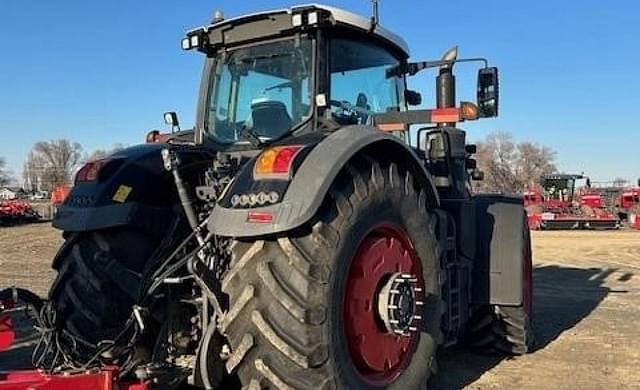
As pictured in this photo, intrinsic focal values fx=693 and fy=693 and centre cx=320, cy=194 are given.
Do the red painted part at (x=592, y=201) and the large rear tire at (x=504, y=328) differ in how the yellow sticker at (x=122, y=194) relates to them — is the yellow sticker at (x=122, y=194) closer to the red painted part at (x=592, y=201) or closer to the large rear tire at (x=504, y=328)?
the large rear tire at (x=504, y=328)

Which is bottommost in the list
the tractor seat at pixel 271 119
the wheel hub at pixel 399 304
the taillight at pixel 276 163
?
the wheel hub at pixel 399 304

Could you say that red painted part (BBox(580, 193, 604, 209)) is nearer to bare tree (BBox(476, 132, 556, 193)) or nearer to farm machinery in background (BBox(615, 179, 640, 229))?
farm machinery in background (BBox(615, 179, 640, 229))

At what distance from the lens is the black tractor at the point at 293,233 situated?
10.7 ft

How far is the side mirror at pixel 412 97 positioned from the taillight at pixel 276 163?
2.53 metres

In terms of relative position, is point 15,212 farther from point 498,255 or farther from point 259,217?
point 259,217

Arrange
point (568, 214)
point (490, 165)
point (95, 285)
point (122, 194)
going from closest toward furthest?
point (95, 285)
point (122, 194)
point (568, 214)
point (490, 165)

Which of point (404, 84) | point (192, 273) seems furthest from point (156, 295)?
point (404, 84)

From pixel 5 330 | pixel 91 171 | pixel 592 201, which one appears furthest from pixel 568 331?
pixel 592 201

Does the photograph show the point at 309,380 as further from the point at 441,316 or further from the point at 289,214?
the point at 441,316

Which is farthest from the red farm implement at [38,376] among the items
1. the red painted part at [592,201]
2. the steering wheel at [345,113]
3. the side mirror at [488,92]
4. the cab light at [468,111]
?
the red painted part at [592,201]

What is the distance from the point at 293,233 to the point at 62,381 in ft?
3.93

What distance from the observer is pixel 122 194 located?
13.9ft

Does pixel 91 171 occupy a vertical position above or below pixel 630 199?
above

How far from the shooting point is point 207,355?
3260 millimetres
